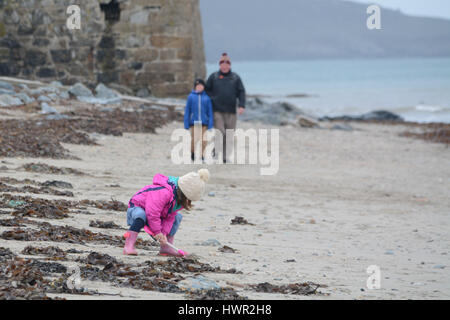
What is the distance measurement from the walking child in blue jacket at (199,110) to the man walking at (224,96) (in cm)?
16

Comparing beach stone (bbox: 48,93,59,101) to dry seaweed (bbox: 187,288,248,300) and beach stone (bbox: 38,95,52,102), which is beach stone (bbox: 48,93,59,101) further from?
dry seaweed (bbox: 187,288,248,300)

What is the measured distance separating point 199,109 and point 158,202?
6062 mm

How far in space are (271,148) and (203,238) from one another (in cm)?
742

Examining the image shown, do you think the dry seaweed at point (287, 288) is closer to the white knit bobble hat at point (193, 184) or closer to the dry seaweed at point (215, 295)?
the dry seaweed at point (215, 295)

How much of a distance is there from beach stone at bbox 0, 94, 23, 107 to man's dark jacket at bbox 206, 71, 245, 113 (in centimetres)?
418

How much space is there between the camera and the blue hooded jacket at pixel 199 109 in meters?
11.2

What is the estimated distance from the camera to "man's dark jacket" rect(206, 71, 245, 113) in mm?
11305

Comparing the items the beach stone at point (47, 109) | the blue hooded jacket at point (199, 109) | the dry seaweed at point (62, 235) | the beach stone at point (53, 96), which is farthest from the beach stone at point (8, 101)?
the dry seaweed at point (62, 235)

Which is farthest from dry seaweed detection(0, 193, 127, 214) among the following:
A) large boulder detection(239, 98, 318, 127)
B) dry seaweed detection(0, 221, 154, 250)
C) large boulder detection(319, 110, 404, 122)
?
large boulder detection(319, 110, 404, 122)

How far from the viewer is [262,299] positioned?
4238 mm

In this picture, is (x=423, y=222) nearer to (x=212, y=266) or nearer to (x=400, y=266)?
(x=400, y=266)

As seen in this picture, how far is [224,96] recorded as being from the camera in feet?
37.0

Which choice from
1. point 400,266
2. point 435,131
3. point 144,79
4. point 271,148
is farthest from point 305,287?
point 435,131
